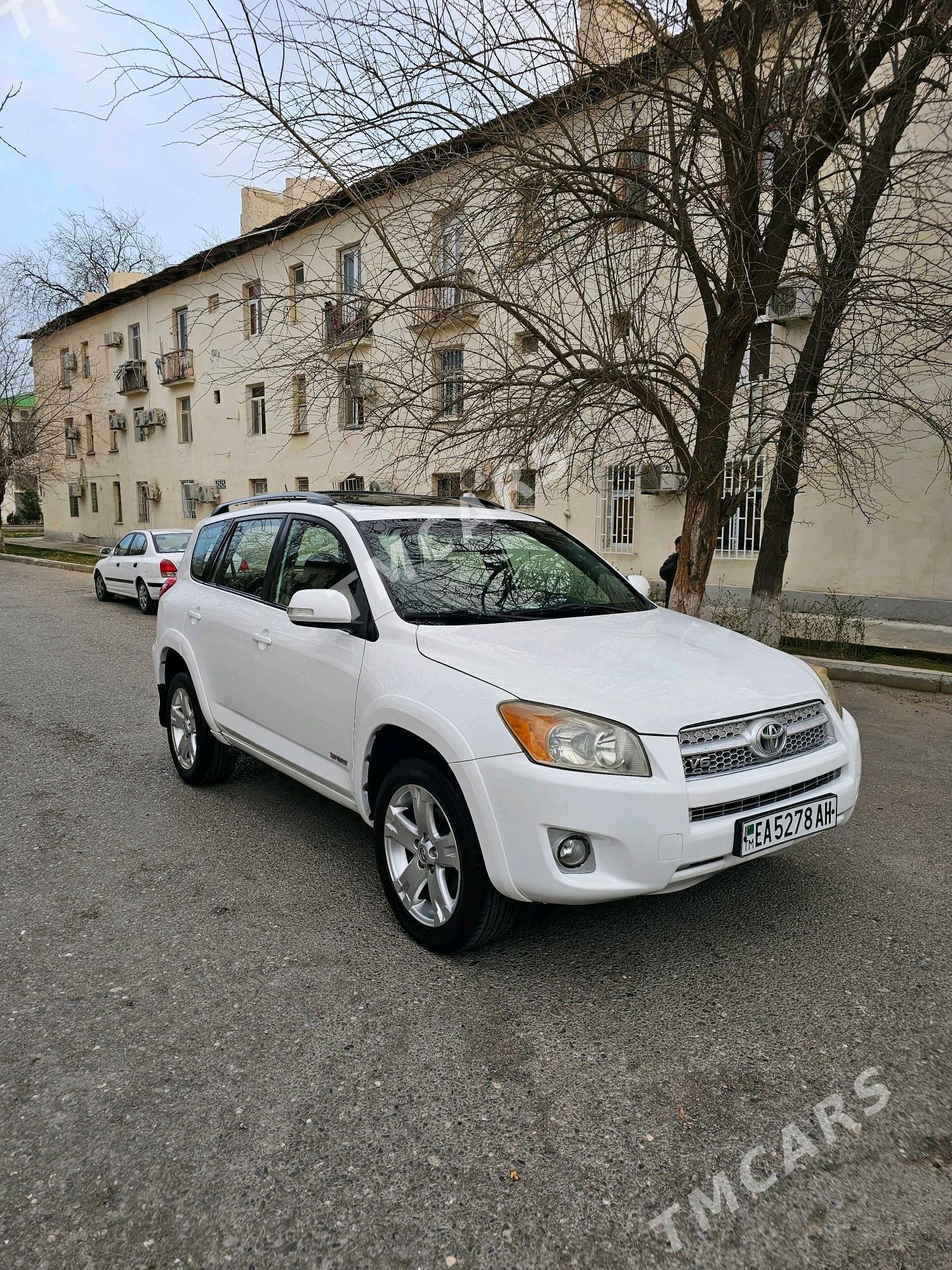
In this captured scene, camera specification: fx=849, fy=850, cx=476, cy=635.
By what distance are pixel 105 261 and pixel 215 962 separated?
5099 centimetres

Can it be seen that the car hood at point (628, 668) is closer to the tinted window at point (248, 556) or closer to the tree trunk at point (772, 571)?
the tinted window at point (248, 556)

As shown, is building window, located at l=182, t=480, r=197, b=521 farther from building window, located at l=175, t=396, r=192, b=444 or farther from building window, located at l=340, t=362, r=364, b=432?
building window, located at l=340, t=362, r=364, b=432

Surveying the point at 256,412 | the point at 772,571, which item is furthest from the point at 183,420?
the point at 772,571

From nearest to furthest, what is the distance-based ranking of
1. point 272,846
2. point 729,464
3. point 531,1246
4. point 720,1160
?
point 531,1246 < point 720,1160 < point 272,846 < point 729,464

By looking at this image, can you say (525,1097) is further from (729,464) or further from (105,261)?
(105,261)

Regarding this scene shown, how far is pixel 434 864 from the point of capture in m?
3.19

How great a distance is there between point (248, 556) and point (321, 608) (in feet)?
4.54

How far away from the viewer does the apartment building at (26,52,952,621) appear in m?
7.96

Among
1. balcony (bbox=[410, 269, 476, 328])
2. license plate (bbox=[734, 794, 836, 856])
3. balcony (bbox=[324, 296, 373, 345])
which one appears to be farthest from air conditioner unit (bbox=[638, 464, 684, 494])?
license plate (bbox=[734, 794, 836, 856])

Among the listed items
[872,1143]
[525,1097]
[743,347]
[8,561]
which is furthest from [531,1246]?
[8,561]

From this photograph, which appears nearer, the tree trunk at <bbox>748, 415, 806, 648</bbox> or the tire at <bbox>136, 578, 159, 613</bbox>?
the tree trunk at <bbox>748, 415, 806, 648</bbox>

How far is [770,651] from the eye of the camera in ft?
12.1

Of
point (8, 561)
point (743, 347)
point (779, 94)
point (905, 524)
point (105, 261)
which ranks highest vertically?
point (105, 261)

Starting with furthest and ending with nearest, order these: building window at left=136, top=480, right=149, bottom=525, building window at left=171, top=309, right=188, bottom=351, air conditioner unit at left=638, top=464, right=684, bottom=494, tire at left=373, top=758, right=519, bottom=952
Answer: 1. building window at left=136, top=480, right=149, bottom=525
2. building window at left=171, top=309, right=188, bottom=351
3. air conditioner unit at left=638, top=464, right=684, bottom=494
4. tire at left=373, top=758, right=519, bottom=952
